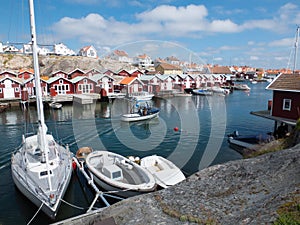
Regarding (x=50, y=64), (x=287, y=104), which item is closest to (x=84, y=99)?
(x=287, y=104)

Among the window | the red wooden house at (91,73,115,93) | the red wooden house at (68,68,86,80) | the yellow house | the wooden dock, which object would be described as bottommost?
the wooden dock

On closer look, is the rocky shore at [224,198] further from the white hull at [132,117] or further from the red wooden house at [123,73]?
the red wooden house at [123,73]

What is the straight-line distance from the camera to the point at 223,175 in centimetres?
810

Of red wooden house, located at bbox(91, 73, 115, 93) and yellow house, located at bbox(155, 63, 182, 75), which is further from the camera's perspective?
yellow house, located at bbox(155, 63, 182, 75)

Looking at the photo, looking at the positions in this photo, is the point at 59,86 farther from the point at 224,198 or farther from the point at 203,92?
the point at 224,198

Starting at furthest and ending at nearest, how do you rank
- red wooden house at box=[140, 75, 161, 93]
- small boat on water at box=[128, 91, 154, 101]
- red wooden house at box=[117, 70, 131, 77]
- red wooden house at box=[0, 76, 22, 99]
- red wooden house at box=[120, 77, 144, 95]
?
red wooden house at box=[117, 70, 131, 77] < red wooden house at box=[140, 75, 161, 93] < red wooden house at box=[120, 77, 144, 95] < small boat on water at box=[128, 91, 154, 101] < red wooden house at box=[0, 76, 22, 99]

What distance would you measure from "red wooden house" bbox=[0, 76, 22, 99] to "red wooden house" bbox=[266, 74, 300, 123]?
42355mm

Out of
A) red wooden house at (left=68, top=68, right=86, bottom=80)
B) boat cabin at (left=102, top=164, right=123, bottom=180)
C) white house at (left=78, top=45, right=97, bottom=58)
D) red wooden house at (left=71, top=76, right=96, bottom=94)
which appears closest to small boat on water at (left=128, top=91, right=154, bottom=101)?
red wooden house at (left=71, top=76, right=96, bottom=94)

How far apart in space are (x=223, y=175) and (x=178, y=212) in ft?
8.30

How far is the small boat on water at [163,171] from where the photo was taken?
13.4 meters

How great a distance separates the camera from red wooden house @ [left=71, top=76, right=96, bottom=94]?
49475 mm

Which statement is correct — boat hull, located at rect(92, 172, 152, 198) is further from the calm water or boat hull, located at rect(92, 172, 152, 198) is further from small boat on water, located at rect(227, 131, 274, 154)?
small boat on water, located at rect(227, 131, 274, 154)

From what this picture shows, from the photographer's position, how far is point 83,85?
1987 inches

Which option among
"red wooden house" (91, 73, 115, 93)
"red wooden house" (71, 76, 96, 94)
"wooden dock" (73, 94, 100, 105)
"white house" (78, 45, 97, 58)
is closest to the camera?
"wooden dock" (73, 94, 100, 105)
